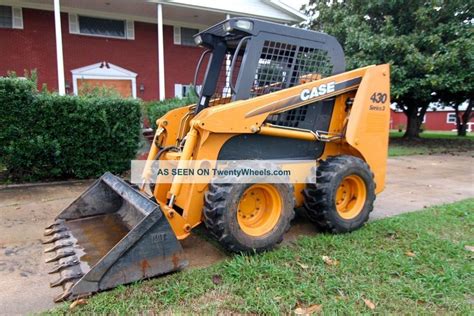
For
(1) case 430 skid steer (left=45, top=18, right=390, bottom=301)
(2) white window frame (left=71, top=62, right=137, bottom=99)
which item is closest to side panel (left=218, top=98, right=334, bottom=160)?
(1) case 430 skid steer (left=45, top=18, right=390, bottom=301)

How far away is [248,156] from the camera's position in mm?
3424

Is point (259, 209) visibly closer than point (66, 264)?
No

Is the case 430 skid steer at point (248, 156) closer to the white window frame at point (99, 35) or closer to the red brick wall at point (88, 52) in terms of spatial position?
the red brick wall at point (88, 52)

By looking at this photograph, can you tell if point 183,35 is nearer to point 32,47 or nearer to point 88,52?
point 88,52

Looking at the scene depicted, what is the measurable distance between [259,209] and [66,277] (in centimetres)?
178

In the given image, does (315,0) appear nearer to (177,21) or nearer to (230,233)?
(177,21)

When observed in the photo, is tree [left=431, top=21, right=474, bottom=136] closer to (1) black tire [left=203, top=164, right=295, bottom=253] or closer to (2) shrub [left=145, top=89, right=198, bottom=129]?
(2) shrub [left=145, top=89, right=198, bottom=129]

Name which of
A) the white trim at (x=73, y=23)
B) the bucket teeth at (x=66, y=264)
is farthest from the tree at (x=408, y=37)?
the bucket teeth at (x=66, y=264)

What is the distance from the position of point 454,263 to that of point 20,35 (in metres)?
13.9

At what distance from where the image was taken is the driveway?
266 centimetres

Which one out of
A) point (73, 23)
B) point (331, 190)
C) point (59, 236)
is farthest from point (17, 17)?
point (331, 190)

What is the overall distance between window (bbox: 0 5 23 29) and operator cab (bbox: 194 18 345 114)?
10.9 metres

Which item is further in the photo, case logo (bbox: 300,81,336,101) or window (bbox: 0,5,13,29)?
window (bbox: 0,5,13,29)

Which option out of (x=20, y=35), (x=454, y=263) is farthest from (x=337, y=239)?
(x=20, y=35)
